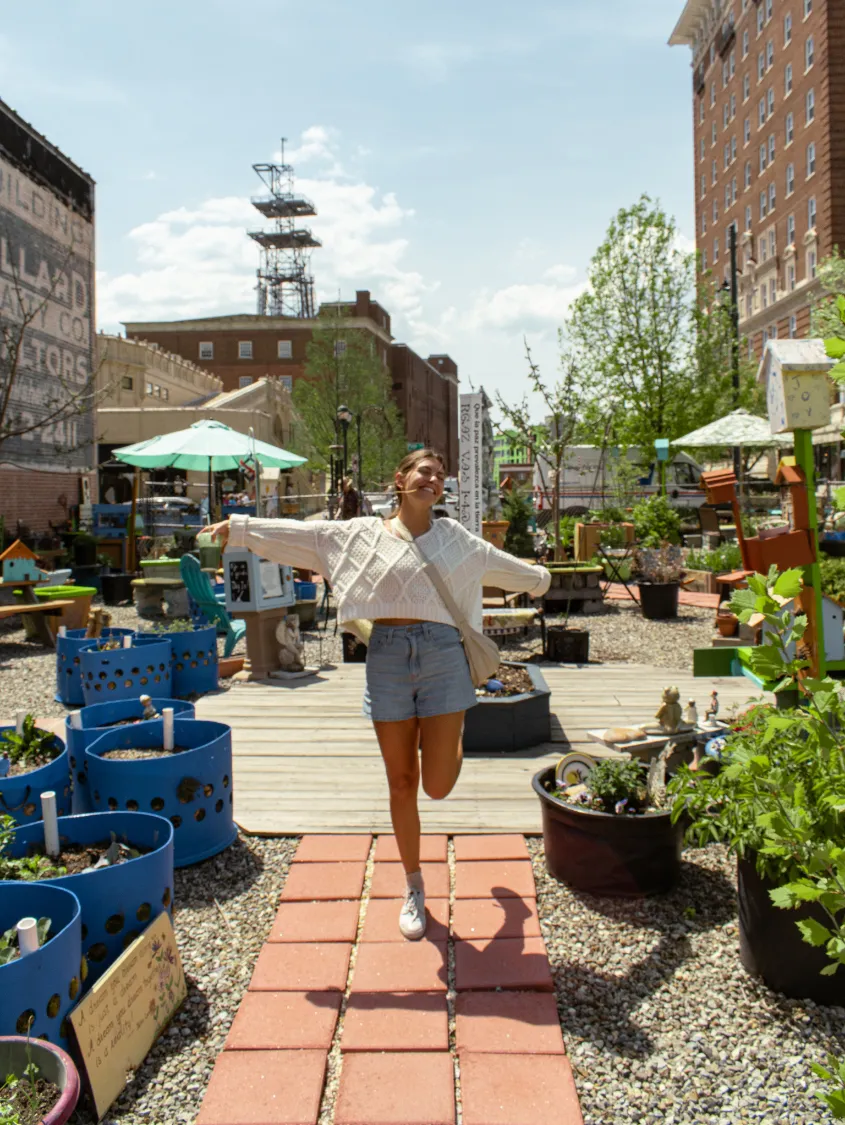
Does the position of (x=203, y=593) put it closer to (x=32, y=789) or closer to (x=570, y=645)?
(x=570, y=645)

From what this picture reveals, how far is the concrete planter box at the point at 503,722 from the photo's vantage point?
5.54 metres

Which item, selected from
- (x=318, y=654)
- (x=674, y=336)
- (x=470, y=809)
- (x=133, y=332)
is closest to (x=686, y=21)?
(x=674, y=336)

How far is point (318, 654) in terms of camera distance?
30.2ft

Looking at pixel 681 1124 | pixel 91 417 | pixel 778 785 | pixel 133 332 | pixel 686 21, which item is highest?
pixel 686 21

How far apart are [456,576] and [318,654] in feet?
20.1

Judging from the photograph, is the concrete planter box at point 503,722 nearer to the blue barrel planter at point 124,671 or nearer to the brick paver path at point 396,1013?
the brick paver path at point 396,1013

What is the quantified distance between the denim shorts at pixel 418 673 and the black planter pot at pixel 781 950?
1106 mm

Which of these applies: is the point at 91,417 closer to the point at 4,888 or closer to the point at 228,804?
the point at 228,804

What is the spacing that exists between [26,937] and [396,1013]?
1171 millimetres

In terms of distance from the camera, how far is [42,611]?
34.2 feet

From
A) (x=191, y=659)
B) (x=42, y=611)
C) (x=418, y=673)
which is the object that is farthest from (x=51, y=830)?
(x=42, y=611)

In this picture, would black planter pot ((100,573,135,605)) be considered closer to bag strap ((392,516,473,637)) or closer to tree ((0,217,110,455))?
tree ((0,217,110,455))

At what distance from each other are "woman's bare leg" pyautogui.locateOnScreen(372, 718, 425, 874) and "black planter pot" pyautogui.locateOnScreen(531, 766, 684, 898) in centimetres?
65

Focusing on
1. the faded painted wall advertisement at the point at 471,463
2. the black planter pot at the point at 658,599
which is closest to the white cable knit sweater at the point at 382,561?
the faded painted wall advertisement at the point at 471,463
